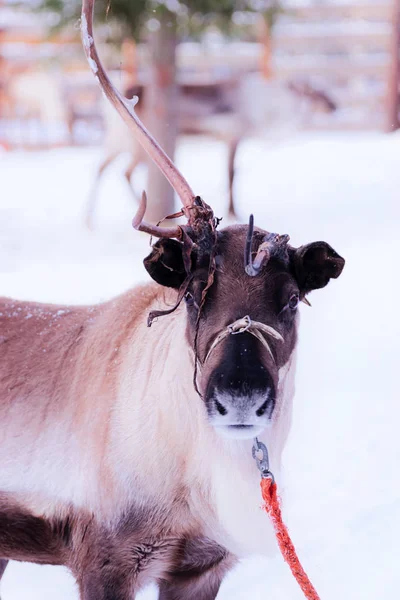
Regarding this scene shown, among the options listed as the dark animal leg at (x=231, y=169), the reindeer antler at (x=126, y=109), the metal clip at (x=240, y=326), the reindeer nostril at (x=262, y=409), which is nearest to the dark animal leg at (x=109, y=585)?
the reindeer nostril at (x=262, y=409)

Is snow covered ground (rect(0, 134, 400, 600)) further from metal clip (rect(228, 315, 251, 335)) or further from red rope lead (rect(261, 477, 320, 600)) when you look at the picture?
metal clip (rect(228, 315, 251, 335))

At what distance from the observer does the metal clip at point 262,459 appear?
232 centimetres

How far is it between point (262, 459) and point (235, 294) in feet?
1.65

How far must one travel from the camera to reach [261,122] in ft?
36.3

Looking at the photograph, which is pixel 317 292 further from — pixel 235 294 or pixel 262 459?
pixel 235 294

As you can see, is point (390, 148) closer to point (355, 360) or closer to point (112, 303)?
point (355, 360)

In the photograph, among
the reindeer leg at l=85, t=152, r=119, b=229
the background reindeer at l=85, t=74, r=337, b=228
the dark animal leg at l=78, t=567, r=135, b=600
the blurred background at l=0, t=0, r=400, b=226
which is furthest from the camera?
the background reindeer at l=85, t=74, r=337, b=228

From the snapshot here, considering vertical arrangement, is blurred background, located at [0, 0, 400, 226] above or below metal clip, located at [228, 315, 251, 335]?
above

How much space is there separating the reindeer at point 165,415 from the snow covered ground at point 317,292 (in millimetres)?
320

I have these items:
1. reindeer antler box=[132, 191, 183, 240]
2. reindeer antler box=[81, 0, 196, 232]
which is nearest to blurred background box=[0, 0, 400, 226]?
reindeer antler box=[81, 0, 196, 232]

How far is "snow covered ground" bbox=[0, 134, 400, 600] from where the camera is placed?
3371 mm

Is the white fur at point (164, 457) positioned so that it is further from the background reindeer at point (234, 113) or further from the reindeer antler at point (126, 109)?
the background reindeer at point (234, 113)

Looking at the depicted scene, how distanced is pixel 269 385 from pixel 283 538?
544 mm

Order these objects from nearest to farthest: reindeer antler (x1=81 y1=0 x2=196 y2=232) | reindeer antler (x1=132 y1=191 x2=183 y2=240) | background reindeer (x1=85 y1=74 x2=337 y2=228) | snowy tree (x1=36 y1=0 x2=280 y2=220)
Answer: reindeer antler (x1=132 y1=191 x2=183 y2=240)
reindeer antler (x1=81 y1=0 x2=196 y2=232)
snowy tree (x1=36 y1=0 x2=280 y2=220)
background reindeer (x1=85 y1=74 x2=337 y2=228)
